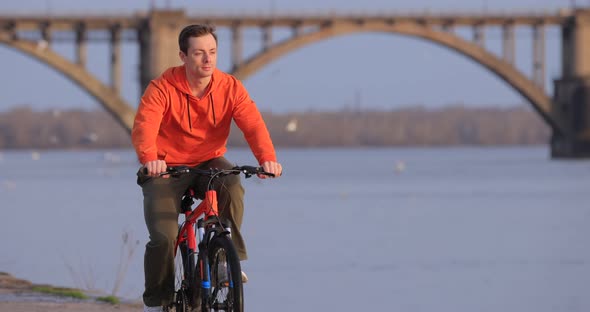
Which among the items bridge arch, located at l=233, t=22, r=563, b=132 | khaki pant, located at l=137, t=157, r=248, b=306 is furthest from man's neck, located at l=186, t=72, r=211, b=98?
bridge arch, located at l=233, t=22, r=563, b=132

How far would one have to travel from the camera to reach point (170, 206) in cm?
648

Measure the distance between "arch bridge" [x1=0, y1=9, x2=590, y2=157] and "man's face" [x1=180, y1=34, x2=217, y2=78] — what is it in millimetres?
46563

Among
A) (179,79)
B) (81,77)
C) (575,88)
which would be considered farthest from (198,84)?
(575,88)

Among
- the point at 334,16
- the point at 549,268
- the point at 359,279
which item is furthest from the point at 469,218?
the point at 334,16

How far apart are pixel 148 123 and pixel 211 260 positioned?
69 cm

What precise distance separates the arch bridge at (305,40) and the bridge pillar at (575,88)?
0.15 feet

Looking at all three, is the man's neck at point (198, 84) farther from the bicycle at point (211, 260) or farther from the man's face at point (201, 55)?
the bicycle at point (211, 260)

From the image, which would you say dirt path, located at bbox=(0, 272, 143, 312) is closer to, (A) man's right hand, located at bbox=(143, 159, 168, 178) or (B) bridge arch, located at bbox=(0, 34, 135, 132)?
(A) man's right hand, located at bbox=(143, 159, 168, 178)

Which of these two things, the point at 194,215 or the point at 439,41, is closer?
the point at 194,215

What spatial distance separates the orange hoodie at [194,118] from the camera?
6.32m

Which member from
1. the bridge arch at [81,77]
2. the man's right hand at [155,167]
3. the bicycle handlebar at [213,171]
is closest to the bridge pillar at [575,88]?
the bridge arch at [81,77]

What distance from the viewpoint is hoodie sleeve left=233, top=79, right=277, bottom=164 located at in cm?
634

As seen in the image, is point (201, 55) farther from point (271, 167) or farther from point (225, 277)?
point (225, 277)

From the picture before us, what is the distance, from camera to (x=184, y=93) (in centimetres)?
640
